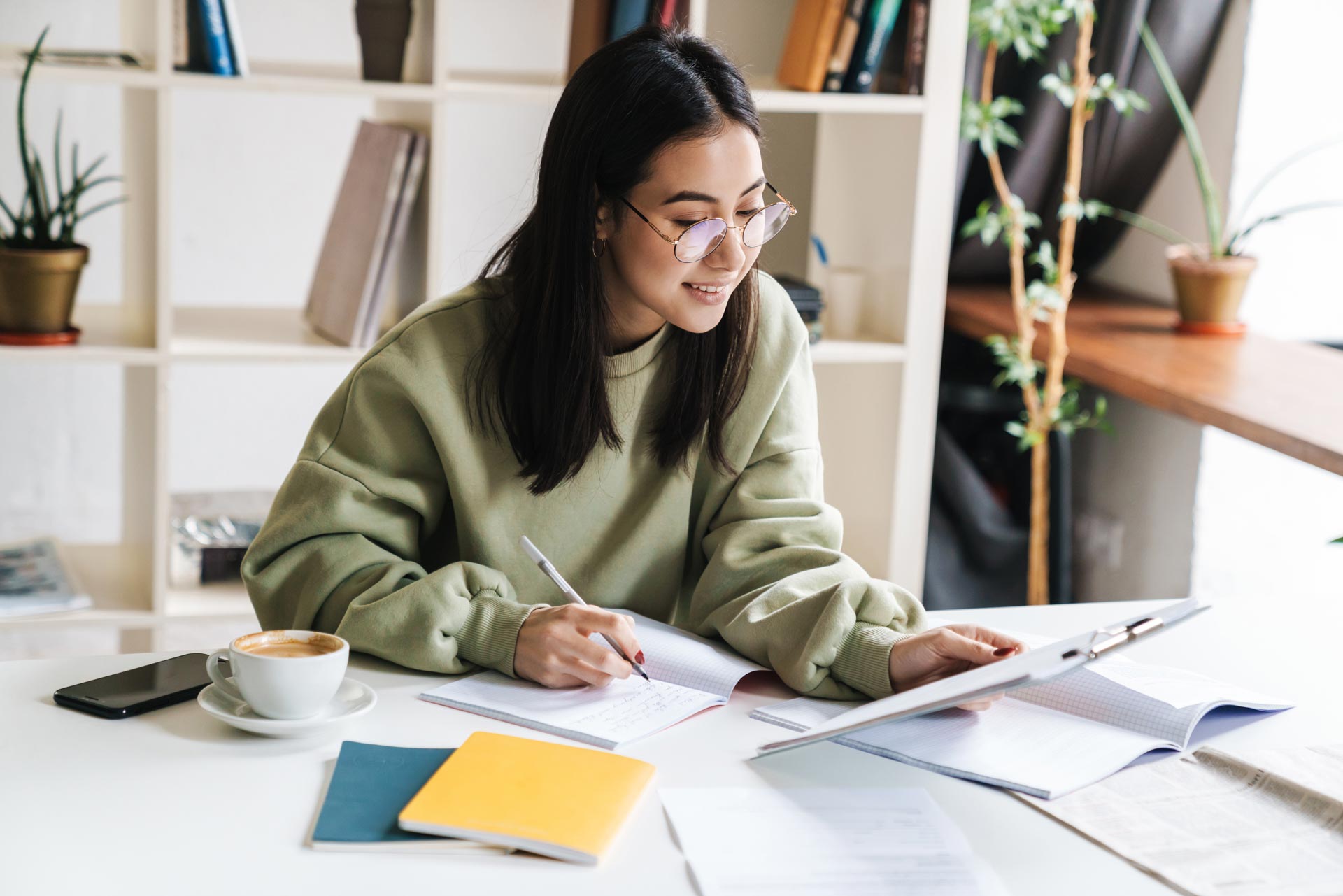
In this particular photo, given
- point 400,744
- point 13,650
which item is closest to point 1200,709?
point 400,744

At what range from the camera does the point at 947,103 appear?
7.74ft

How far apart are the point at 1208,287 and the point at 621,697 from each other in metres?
2.13

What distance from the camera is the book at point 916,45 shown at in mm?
2326

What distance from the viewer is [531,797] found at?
3.01 feet

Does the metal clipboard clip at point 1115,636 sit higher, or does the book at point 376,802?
the metal clipboard clip at point 1115,636

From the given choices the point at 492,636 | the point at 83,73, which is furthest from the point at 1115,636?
the point at 83,73

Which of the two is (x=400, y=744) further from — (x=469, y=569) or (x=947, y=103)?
(x=947, y=103)

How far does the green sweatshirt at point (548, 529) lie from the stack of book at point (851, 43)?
86cm

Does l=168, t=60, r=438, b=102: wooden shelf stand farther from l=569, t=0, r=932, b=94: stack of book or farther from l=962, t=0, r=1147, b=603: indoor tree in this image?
l=962, t=0, r=1147, b=603: indoor tree

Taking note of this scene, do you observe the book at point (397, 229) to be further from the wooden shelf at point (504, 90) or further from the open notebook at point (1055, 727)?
the open notebook at point (1055, 727)

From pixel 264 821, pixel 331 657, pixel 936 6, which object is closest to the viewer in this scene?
pixel 264 821

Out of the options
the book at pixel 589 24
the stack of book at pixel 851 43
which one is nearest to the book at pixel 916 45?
the stack of book at pixel 851 43

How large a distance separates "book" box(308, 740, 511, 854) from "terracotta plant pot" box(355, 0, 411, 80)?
1467 millimetres

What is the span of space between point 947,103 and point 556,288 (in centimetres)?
125
